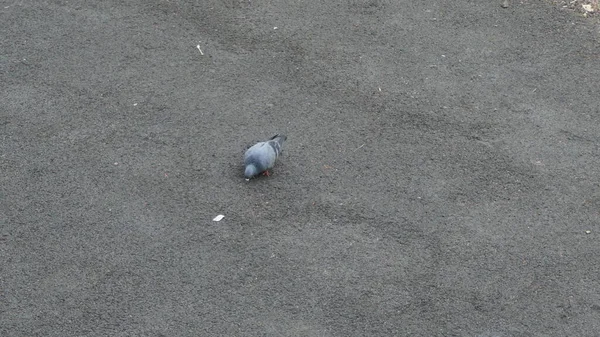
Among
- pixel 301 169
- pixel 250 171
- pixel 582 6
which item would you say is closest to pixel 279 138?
pixel 301 169

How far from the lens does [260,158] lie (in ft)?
20.8

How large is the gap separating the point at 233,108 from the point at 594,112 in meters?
3.15

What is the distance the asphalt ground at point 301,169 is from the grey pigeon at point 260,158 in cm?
19

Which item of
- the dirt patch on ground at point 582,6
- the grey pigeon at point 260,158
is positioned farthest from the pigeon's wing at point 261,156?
the dirt patch on ground at point 582,6

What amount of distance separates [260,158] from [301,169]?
0.45 meters

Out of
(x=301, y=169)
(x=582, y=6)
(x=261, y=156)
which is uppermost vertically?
(x=582, y=6)

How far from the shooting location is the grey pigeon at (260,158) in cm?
634

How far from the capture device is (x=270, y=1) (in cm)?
888

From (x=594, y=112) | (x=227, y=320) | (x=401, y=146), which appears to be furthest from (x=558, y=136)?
(x=227, y=320)

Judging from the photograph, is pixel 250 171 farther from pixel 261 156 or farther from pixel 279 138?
pixel 279 138

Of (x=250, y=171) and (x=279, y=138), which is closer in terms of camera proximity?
(x=250, y=171)

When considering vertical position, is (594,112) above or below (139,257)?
above

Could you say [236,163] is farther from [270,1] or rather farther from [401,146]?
[270,1]

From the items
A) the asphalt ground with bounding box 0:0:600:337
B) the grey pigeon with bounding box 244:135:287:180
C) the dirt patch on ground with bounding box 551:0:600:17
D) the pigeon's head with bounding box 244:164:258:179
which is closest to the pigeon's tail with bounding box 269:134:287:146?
the grey pigeon with bounding box 244:135:287:180
